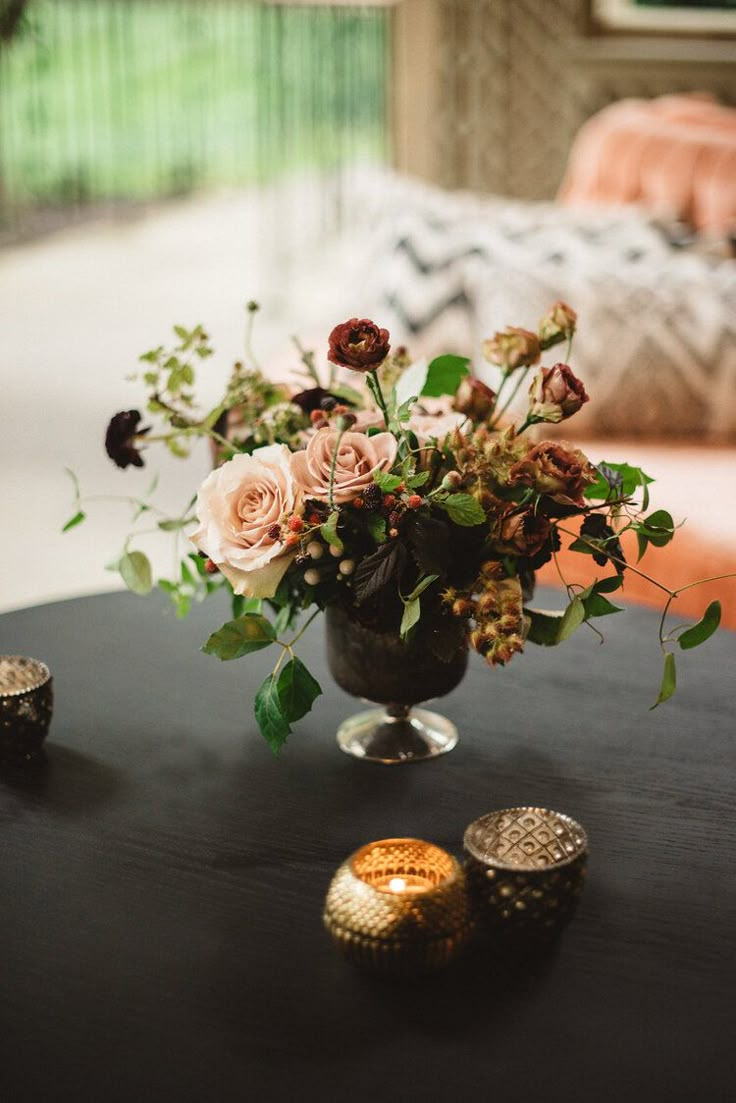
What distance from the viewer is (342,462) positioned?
817mm

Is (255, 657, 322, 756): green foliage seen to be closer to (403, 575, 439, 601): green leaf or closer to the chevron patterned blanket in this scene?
(403, 575, 439, 601): green leaf

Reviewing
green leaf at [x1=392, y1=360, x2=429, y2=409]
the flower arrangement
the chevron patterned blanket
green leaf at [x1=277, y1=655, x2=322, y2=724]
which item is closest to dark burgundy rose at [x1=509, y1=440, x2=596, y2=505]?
the flower arrangement

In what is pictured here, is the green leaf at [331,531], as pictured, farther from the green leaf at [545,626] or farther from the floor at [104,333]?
the floor at [104,333]

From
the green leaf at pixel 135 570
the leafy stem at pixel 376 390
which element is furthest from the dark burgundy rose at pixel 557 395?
the green leaf at pixel 135 570

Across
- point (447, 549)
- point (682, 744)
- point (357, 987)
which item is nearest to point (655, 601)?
point (682, 744)

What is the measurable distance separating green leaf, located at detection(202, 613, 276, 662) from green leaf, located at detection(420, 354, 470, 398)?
0.23 meters

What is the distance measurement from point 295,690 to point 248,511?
142 millimetres

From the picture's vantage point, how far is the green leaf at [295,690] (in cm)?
87

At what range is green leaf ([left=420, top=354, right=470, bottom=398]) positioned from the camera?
931 mm

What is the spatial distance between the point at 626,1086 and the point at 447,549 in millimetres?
360

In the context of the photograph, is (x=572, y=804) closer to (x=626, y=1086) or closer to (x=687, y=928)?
(x=687, y=928)

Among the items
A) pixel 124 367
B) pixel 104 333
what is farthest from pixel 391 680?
pixel 104 333

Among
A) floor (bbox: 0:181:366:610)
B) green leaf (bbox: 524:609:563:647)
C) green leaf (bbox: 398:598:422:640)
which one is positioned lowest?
floor (bbox: 0:181:366:610)

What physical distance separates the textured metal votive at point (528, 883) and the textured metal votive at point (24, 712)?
393mm
